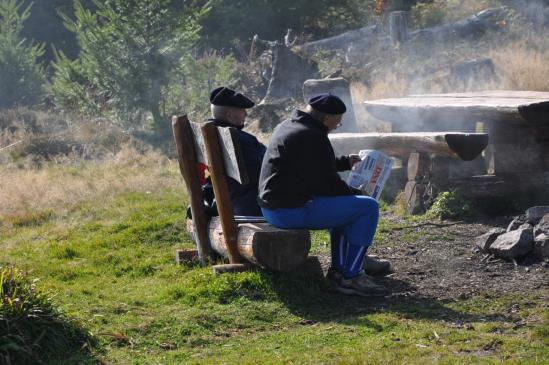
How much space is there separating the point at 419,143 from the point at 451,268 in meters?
2.18

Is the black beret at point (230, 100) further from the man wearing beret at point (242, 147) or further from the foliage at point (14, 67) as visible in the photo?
the foliage at point (14, 67)

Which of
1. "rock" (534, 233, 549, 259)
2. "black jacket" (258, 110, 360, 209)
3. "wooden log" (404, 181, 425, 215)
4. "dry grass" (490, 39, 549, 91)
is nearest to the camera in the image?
"black jacket" (258, 110, 360, 209)

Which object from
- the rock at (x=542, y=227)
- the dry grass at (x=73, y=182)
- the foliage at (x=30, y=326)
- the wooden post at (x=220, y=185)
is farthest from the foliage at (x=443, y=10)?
the foliage at (x=30, y=326)

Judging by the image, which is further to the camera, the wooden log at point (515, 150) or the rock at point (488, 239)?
the wooden log at point (515, 150)

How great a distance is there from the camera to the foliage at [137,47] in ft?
54.9

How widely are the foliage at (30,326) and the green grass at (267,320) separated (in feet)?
0.62

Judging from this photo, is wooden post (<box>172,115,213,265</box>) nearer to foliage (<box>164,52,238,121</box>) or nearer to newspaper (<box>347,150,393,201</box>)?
newspaper (<box>347,150,393,201</box>)

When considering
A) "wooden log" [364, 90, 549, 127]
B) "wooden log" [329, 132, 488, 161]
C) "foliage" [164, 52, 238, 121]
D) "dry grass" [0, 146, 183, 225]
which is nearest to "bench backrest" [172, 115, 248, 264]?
"wooden log" [329, 132, 488, 161]

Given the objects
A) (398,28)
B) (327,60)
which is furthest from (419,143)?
(398,28)

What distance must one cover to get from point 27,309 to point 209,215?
2.42 metres

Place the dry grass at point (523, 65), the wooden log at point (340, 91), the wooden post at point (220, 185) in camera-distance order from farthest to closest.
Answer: the dry grass at point (523, 65) → the wooden log at point (340, 91) → the wooden post at point (220, 185)

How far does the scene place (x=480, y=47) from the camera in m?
19.7

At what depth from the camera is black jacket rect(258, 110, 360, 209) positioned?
20.6 ft

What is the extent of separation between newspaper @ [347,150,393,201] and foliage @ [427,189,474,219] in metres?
1.74
